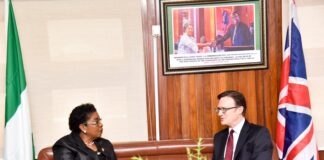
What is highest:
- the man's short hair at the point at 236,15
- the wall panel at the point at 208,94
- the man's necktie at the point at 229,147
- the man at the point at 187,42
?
the man's short hair at the point at 236,15

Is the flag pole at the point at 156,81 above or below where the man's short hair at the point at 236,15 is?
below

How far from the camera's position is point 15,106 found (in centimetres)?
342

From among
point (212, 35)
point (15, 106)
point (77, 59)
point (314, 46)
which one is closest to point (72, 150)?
point (15, 106)

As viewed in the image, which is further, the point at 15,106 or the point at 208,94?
the point at 208,94

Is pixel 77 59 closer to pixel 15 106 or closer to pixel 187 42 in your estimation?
pixel 15 106

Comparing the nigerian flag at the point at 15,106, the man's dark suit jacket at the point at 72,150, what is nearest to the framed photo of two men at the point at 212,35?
the man's dark suit jacket at the point at 72,150

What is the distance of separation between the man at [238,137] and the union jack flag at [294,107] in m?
0.59

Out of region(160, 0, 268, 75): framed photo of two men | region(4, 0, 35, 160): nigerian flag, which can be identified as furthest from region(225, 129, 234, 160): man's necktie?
region(4, 0, 35, 160): nigerian flag

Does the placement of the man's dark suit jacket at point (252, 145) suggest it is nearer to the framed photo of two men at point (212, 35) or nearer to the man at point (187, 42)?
the framed photo of two men at point (212, 35)

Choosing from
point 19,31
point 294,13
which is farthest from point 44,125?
point 294,13

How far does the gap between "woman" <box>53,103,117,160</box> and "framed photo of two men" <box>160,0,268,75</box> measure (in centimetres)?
94

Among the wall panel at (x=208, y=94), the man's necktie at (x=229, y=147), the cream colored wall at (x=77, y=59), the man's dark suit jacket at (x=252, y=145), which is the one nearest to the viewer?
the man's dark suit jacket at (x=252, y=145)

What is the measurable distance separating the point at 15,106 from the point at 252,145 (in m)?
2.03

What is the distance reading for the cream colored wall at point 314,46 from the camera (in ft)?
12.2
